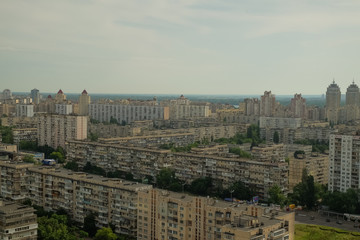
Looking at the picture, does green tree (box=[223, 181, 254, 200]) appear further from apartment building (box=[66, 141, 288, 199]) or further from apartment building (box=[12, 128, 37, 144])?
apartment building (box=[12, 128, 37, 144])

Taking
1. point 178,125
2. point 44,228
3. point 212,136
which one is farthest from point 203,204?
point 178,125

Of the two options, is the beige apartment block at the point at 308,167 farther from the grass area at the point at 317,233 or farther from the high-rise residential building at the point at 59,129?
the high-rise residential building at the point at 59,129

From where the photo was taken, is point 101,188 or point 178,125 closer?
point 101,188

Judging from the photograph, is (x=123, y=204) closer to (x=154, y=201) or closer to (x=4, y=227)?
(x=154, y=201)

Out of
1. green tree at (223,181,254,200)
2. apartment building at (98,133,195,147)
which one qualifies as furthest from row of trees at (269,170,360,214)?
apartment building at (98,133,195,147)

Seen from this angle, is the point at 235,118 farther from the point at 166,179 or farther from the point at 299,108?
the point at 166,179

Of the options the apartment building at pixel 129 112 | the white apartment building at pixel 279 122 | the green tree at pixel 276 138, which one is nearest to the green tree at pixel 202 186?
the green tree at pixel 276 138
